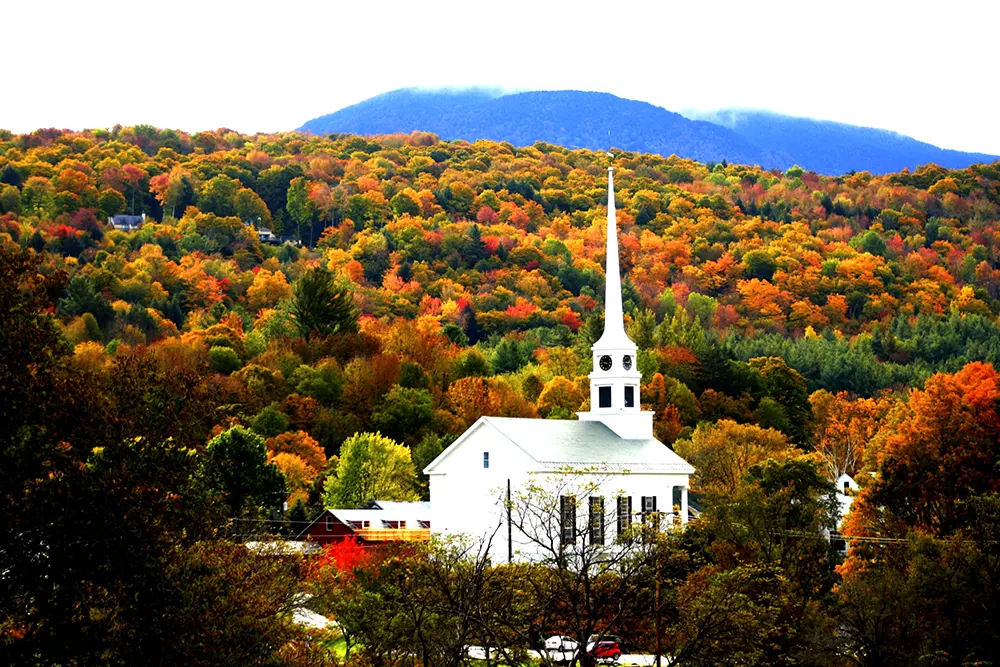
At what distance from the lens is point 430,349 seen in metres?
98.9

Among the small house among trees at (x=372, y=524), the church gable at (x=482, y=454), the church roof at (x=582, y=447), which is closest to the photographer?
the church roof at (x=582, y=447)

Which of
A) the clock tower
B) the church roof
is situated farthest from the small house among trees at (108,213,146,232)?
the church roof

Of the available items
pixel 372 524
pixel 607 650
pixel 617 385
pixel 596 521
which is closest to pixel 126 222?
pixel 372 524

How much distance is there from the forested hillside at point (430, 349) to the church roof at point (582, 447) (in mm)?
4345

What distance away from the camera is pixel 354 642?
4288 centimetres

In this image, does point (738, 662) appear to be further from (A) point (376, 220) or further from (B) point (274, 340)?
(A) point (376, 220)

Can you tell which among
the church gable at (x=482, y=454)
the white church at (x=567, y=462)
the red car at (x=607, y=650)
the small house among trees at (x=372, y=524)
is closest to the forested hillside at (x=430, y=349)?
the small house among trees at (x=372, y=524)

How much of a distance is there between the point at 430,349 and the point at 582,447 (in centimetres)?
3848

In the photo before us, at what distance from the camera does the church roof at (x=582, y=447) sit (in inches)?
2342

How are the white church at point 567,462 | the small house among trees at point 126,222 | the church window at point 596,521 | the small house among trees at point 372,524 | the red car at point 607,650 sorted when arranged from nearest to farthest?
the church window at point 596,521 → the red car at point 607,650 → the white church at point 567,462 → the small house among trees at point 372,524 → the small house among trees at point 126,222

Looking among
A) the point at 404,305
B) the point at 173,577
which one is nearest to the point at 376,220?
the point at 404,305

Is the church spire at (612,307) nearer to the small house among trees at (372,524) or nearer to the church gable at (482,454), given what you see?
the church gable at (482,454)

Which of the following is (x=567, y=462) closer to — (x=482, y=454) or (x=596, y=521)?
(x=482, y=454)

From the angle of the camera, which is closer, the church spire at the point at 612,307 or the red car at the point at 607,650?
the red car at the point at 607,650
